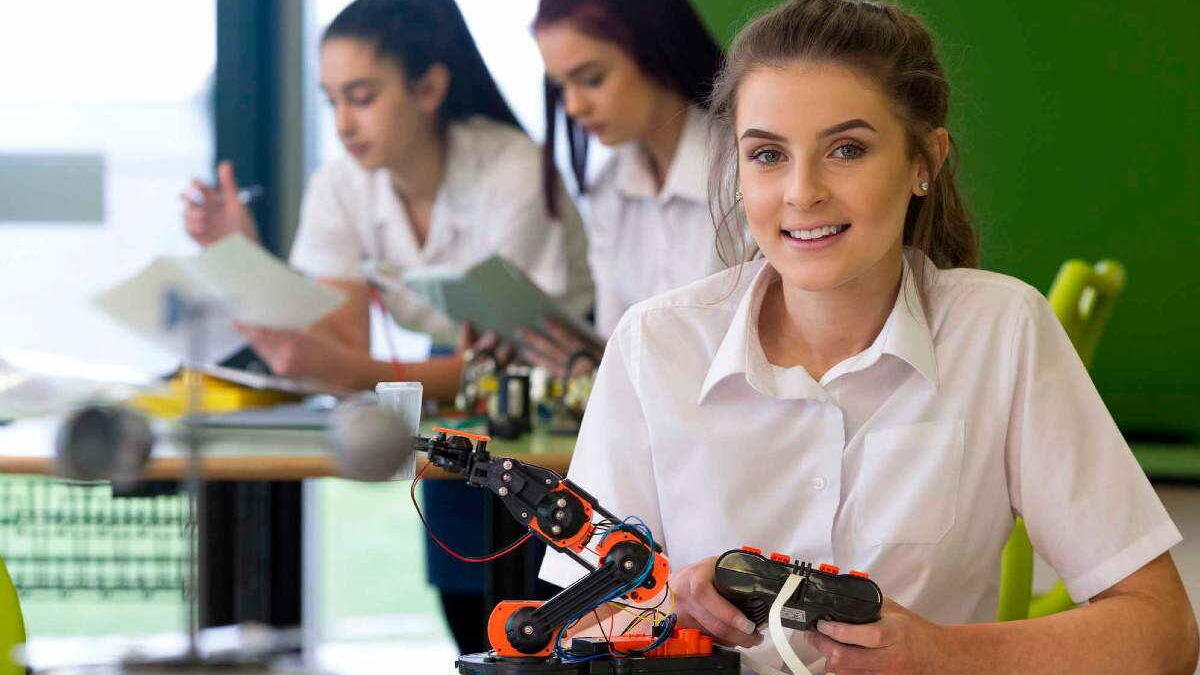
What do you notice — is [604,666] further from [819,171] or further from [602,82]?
[602,82]

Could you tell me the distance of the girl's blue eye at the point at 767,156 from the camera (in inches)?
51.2

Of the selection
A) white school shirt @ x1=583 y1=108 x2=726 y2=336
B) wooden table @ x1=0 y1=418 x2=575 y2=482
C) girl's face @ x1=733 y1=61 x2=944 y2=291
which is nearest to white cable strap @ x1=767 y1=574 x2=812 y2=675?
wooden table @ x1=0 y1=418 x2=575 y2=482

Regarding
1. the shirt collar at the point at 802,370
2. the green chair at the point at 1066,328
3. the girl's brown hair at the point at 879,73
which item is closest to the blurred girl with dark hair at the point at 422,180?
the green chair at the point at 1066,328

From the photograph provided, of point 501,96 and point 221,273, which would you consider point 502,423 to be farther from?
point 501,96

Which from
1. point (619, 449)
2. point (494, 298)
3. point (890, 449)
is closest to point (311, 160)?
point (494, 298)

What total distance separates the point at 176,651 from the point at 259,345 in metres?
2.32

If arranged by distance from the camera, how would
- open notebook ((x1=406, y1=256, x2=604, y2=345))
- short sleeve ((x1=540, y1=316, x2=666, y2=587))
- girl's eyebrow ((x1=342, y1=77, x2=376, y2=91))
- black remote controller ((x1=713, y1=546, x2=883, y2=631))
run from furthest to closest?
1. girl's eyebrow ((x1=342, y1=77, x2=376, y2=91))
2. open notebook ((x1=406, y1=256, x2=604, y2=345))
3. short sleeve ((x1=540, y1=316, x2=666, y2=587))
4. black remote controller ((x1=713, y1=546, x2=883, y2=631))

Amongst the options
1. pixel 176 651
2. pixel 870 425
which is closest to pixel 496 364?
pixel 870 425

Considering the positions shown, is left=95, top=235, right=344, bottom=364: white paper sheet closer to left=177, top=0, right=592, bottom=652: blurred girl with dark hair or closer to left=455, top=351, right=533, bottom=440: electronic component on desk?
left=455, top=351, right=533, bottom=440: electronic component on desk

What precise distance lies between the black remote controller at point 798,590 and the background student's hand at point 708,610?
2 cm

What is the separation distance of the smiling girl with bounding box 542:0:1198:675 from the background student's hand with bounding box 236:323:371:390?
159 cm

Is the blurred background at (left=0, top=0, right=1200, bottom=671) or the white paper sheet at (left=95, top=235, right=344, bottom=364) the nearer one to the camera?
the white paper sheet at (left=95, top=235, right=344, bottom=364)

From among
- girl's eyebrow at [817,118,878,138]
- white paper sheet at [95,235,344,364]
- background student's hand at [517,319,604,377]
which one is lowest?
background student's hand at [517,319,604,377]

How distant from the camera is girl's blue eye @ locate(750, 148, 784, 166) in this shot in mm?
1301
